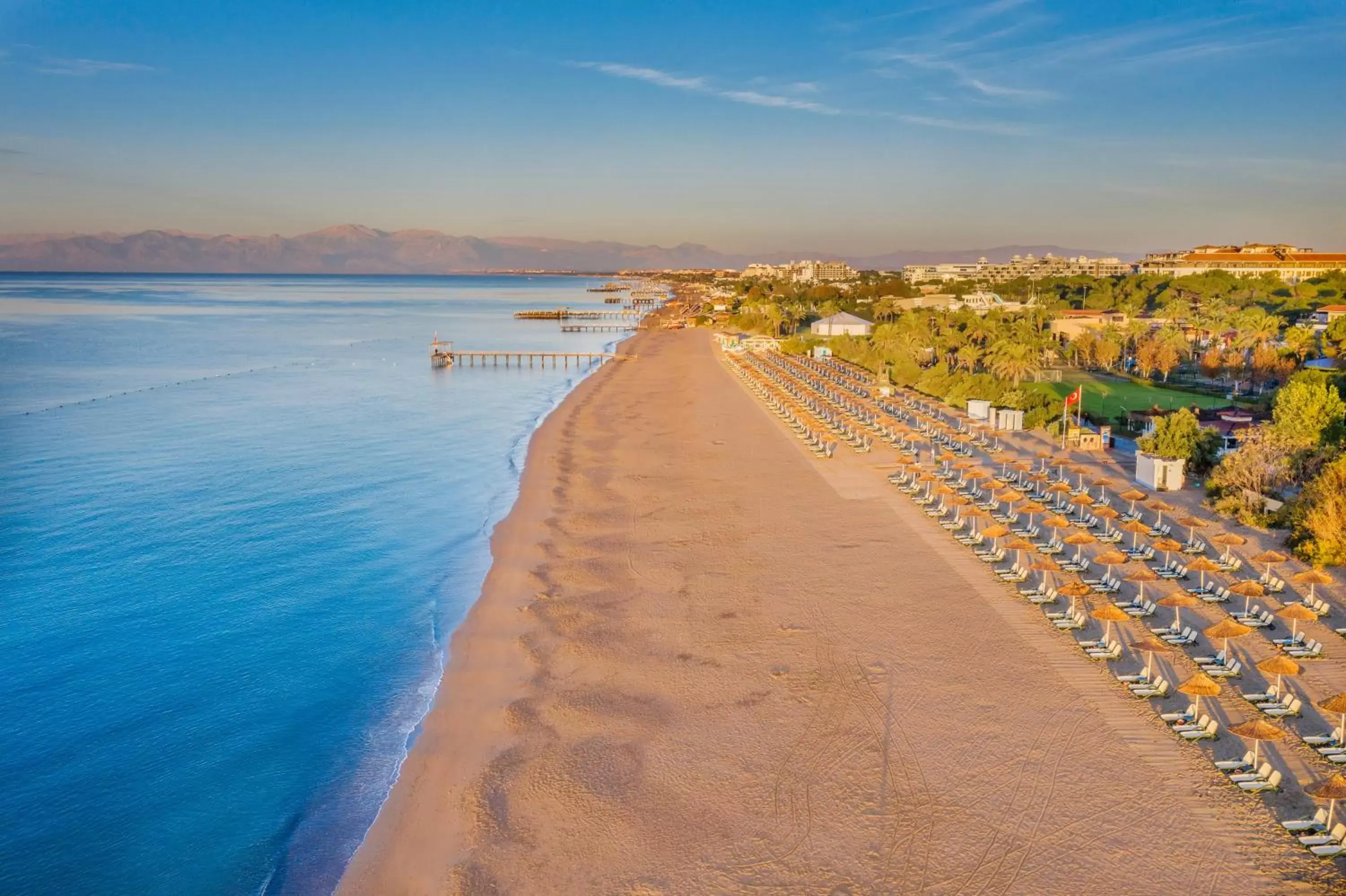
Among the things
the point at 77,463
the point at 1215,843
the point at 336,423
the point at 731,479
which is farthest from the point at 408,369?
the point at 1215,843

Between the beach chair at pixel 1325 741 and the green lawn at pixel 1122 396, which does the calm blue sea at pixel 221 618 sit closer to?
the beach chair at pixel 1325 741

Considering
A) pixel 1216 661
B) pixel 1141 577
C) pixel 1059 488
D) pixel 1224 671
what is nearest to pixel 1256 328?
pixel 1059 488

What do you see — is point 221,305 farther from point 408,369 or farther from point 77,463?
point 77,463

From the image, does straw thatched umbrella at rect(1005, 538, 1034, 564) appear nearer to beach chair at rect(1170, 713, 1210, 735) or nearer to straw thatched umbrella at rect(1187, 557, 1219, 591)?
straw thatched umbrella at rect(1187, 557, 1219, 591)

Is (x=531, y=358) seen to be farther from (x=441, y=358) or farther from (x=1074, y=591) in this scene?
(x=1074, y=591)

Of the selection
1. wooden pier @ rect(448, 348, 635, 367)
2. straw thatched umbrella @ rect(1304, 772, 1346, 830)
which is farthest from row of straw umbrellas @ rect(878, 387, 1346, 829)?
wooden pier @ rect(448, 348, 635, 367)
